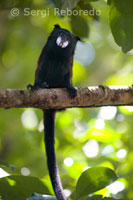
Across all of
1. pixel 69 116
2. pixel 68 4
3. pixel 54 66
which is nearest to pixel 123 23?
pixel 68 4

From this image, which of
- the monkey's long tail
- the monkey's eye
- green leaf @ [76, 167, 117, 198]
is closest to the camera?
green leaf @ [76, 167, 117, 198]

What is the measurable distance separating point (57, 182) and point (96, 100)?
0.70 metres

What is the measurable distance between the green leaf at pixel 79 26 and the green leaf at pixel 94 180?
1.18 meters

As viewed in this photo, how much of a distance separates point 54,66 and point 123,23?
1.32 metres

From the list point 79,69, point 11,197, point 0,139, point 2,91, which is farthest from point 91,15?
point 0,139

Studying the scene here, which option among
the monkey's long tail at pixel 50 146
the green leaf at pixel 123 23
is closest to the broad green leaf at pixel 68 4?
the green leaf at pixel 123 23

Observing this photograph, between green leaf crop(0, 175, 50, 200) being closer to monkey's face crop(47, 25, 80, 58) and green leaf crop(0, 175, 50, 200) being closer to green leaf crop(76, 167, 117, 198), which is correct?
green leaf crop(76, 167, 117, 198)

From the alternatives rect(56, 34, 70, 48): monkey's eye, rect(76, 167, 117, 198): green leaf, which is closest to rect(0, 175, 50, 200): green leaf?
rect(76, 167, 117, 198): green leaf

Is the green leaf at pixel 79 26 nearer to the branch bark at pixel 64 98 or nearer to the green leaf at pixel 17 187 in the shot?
the branch bark at pixel 64 98

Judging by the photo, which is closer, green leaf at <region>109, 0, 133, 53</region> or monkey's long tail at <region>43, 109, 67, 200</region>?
green leaf at <region>109, 0, 133, 53</region>

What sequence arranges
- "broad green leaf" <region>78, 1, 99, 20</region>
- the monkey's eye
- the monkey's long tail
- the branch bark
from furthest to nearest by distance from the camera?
the monkey's eye < the monkey's long tail < "broad green leaf" <region>78, 1, 99, 20</region> < the branch bark

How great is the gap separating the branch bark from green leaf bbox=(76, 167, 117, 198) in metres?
0.63

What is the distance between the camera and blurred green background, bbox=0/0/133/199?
3272 mm

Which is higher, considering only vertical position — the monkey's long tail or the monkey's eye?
the monkey's eye
